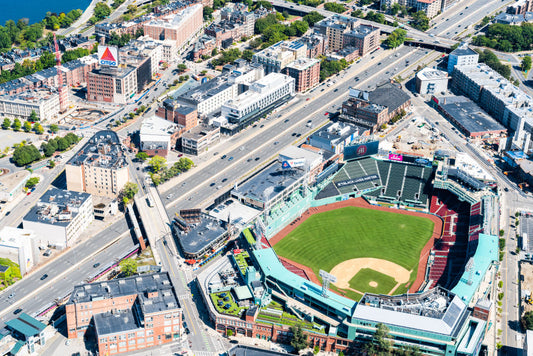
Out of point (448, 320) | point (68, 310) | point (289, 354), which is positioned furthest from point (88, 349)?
point (448, 320)

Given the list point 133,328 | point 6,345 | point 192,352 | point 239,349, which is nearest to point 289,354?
point 239,349

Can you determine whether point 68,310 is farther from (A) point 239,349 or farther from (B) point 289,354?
(B) point 289,354

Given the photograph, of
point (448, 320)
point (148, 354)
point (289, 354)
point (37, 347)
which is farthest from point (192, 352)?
point (448, 320)

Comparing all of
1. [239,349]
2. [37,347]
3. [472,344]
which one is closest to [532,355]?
[472,344]

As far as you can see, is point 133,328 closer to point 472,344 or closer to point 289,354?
point 289,354

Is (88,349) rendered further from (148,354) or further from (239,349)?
(239,349)

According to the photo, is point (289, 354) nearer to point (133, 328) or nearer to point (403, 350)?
point (403, 350)
